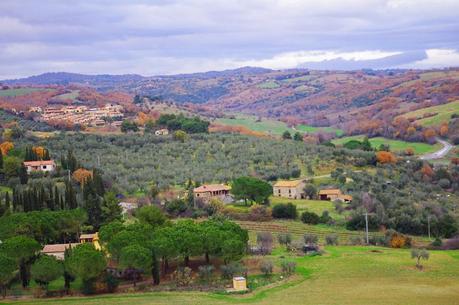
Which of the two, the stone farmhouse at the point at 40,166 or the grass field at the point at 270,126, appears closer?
the stone farmhouse at the point at 40,166

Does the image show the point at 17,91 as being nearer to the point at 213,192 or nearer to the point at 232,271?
the point at 213,192

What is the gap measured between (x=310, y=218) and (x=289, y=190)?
508 inches

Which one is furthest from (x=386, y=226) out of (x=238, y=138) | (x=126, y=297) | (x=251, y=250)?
(x=238, y=138)

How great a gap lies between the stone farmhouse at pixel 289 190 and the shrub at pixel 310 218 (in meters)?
12.1

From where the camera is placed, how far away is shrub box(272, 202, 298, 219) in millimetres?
64250

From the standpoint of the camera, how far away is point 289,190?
74.9m

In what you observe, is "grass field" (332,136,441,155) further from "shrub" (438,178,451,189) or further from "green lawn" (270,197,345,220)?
"green lawn" (270,197,345,220)

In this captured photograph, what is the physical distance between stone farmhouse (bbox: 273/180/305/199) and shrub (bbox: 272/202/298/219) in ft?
32.9

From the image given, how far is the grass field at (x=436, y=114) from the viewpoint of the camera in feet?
466

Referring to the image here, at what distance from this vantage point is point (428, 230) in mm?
58438

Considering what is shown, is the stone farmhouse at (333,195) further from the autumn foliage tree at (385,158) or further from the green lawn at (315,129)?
the green lawn at (315,129)

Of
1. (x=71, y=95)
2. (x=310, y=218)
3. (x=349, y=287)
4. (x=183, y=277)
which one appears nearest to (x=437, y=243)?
(x=310, y=218)

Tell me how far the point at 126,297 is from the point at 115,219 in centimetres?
1747

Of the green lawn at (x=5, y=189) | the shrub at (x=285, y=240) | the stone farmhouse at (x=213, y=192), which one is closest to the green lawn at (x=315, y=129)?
the stone farmhouse at (x=213, y=192)
